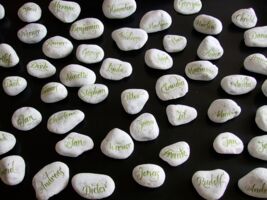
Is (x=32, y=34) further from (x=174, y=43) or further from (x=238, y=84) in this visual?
(x=238, y=84)

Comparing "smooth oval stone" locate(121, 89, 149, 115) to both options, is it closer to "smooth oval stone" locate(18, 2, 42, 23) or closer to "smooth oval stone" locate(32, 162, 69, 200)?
"smooth oval stone" locate(32, 162, 69, 200)

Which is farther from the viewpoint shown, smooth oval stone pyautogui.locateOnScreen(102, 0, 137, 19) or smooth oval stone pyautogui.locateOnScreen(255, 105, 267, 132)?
smooth oval stone pyautogui.locateOnScreen(102, 0, 137, 19)

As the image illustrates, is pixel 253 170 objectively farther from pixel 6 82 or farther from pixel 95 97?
pixel 6 82

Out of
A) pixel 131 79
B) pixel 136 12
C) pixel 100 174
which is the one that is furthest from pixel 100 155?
pixel 136 12

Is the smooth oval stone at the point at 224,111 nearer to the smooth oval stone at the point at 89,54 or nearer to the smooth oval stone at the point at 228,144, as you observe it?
the smooth oval stone at the point at 228,144

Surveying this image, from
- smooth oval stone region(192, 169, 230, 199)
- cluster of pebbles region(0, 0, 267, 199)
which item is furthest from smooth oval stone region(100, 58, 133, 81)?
smooth oval stone region(192, 169, 230, 199)

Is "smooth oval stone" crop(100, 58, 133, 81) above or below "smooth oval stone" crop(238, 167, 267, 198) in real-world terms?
above

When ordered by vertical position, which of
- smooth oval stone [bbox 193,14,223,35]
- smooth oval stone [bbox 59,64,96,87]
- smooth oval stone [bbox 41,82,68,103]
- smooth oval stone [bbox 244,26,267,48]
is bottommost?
smooth oval stone [bbox 41,82,68,103]
